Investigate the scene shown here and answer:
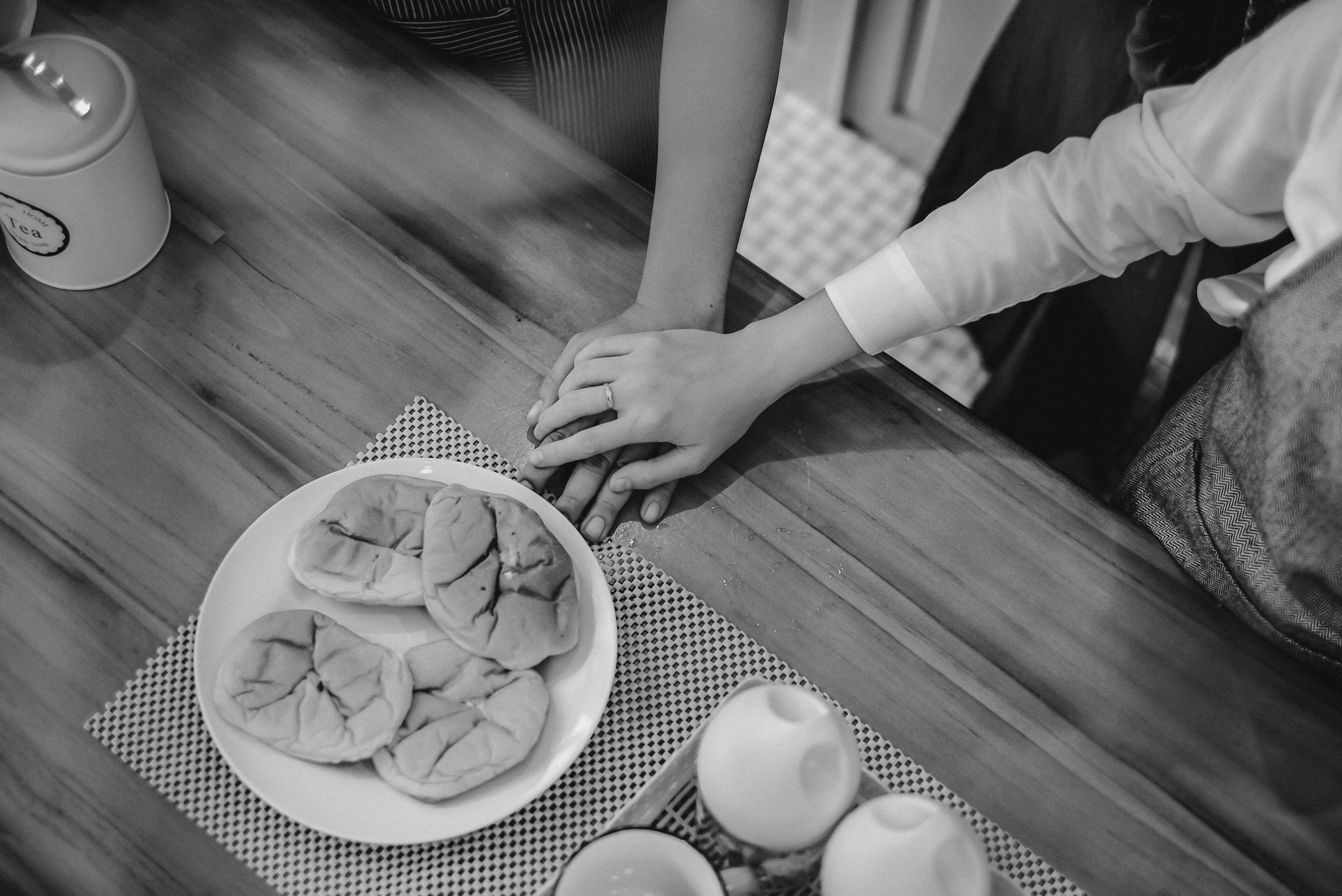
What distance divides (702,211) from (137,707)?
552mm

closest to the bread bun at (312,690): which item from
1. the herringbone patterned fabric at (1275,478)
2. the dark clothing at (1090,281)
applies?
the herringbone patterned fabric at (1275,478)

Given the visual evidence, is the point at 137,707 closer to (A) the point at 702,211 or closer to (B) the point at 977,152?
(A) the point at 702,211

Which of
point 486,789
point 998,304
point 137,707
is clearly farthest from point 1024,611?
point 137,707

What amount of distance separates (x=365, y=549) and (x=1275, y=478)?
568 millimetres

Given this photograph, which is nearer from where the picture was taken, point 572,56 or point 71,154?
point 71,154

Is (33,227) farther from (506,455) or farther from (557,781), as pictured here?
(557,781)

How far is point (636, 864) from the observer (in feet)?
1.85

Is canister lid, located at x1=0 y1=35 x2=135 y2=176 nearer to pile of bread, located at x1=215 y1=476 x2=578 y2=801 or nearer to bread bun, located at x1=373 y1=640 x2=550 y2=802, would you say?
pile of bread, located at x1=215 y1=476 x2=578 y2=801

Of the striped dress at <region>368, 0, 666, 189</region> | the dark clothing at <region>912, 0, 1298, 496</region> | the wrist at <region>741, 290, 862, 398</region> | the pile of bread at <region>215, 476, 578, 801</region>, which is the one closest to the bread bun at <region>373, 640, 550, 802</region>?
the pile of bread at <region>215, 476, 578, 801</region>

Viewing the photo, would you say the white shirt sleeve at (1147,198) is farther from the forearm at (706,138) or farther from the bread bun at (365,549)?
the bread bun at (365,549)

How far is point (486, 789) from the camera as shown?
669mm

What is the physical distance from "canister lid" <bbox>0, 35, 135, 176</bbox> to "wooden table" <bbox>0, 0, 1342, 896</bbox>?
146 mm

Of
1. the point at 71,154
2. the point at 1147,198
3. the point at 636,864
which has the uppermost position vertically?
the point at 1147,198

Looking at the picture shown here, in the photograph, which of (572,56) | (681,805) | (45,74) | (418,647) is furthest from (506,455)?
(572,56)
